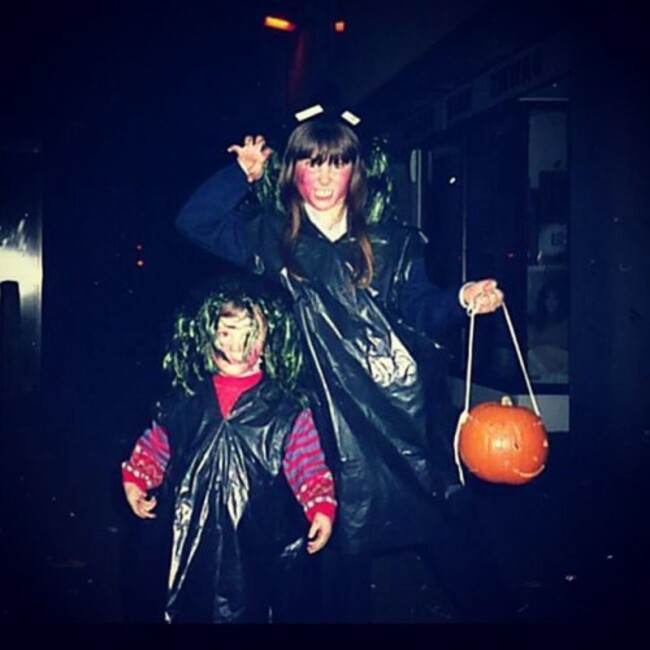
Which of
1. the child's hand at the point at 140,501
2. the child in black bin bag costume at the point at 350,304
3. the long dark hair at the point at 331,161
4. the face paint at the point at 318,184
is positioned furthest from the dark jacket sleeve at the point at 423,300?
the child's hand at the point at 140,501

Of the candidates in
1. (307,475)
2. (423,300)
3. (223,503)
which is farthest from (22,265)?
(423,300)

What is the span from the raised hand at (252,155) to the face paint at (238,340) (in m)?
0.63

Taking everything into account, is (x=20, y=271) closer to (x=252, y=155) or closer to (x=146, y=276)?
(x=146, y=276)

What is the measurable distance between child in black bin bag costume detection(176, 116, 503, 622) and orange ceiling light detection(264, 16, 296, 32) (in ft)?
5.20

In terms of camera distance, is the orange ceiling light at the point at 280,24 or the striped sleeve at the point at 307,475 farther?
the orange ceiling light at the point at 280,24

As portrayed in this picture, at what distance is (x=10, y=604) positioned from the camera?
14.1 ft

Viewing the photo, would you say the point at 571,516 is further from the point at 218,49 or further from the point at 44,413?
the point at 218,49

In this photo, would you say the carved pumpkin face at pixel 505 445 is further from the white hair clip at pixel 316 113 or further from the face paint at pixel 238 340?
the white hair clip at pixel 316 113

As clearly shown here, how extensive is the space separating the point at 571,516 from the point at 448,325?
1.52m

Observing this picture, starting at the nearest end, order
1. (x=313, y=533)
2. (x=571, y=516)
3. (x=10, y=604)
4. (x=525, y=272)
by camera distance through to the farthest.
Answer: (x=313, y=533) → (x=10, y=604) → (x=571, y=516) → (x=525, y=272)

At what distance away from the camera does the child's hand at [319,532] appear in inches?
155

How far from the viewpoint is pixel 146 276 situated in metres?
4.38

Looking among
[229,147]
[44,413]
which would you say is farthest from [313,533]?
[44,413]

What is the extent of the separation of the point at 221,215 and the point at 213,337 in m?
0.57
